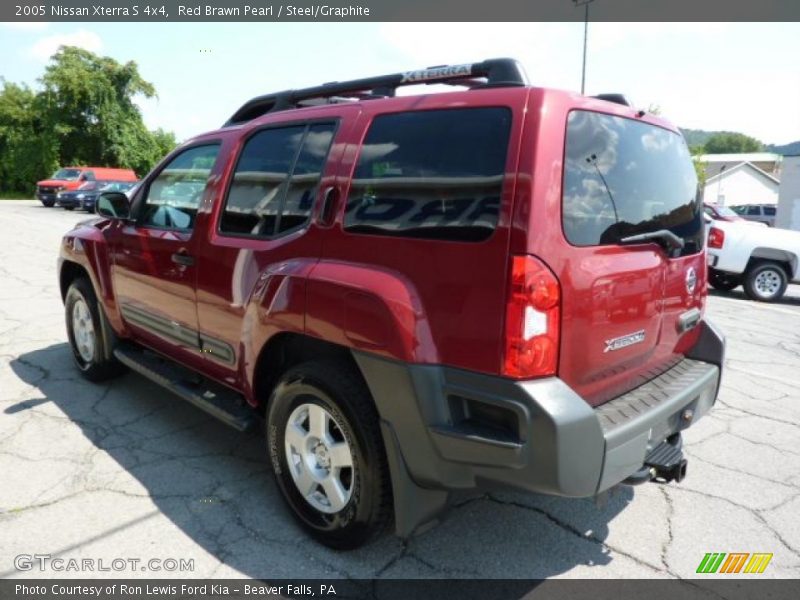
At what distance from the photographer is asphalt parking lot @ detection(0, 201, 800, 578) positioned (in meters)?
2.59

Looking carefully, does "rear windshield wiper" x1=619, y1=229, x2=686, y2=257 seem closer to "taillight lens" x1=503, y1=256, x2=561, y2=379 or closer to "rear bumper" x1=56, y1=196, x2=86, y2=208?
"taillight lens" x1=503, y1=256, x2=561, y2=379

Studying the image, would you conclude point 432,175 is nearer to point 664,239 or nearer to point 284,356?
point 664,239

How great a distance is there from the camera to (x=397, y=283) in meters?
2.21

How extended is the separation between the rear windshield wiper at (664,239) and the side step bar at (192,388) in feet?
6.58

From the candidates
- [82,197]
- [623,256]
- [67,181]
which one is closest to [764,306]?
[623,256]

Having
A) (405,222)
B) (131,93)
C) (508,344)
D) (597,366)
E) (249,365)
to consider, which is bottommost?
(249,365)

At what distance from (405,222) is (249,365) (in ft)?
3.85

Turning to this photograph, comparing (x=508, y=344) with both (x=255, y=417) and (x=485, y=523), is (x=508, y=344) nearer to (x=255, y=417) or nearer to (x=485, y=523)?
(x=485, y=523)

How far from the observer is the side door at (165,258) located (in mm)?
3432

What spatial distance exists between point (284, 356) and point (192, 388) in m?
0.90

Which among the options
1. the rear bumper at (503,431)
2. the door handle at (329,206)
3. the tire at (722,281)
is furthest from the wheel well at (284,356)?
the tire at (722,281)

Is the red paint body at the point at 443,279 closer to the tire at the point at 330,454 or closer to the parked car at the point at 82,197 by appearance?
the tire at the point at 330,454

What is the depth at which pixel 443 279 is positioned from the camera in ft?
6.93

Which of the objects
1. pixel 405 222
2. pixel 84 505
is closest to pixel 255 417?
pixel 84 505
